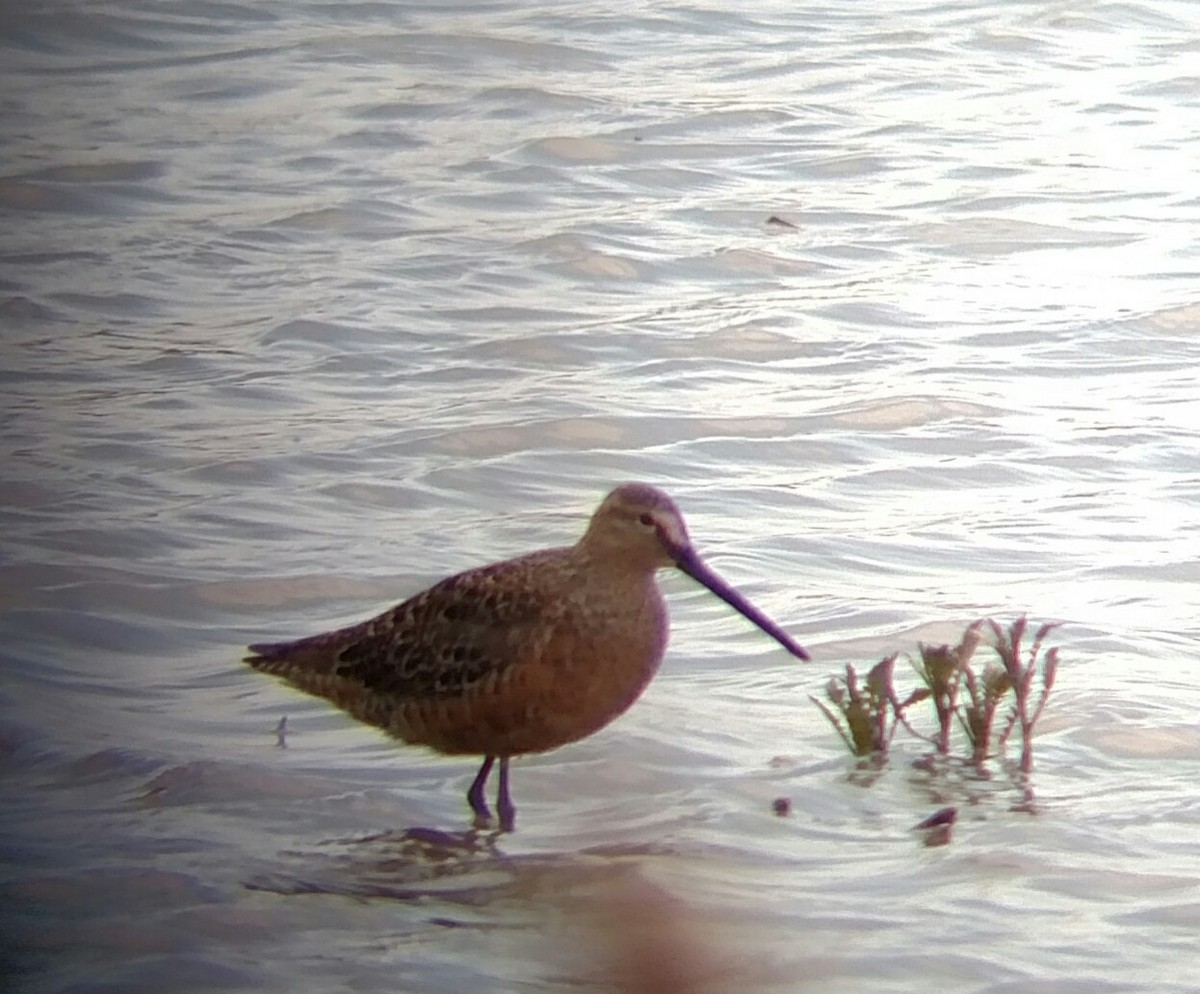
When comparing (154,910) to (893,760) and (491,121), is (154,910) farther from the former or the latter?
(491,121)

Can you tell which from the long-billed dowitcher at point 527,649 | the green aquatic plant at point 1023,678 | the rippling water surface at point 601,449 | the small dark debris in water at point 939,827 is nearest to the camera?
the rippling water surface at point 601,449

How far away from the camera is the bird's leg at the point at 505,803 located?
4.56 metres

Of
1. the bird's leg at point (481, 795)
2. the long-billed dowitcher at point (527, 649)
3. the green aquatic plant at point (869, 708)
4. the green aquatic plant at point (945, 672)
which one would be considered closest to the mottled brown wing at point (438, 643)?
the long-billed dowitcher at point (527, 649)

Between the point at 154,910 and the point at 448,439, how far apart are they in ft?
9.28

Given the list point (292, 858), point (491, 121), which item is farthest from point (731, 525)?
point (491, 121)

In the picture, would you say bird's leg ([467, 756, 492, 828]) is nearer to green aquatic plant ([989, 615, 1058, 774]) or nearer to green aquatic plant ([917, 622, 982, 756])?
green aquatic plant ([917, 622, 982, 756])

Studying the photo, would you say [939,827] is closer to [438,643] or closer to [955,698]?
[955,698]

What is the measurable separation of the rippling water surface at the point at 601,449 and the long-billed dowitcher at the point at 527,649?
0.58 feet

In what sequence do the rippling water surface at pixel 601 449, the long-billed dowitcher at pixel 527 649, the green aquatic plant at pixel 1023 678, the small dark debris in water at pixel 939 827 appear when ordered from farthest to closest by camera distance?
the green aquatic plant at pixel 1023 678 → the long-billed dowitcher at pixel 527 649 → the small dark debris in water at pixel 939 827 → the rippling water surface at pixel 601 449

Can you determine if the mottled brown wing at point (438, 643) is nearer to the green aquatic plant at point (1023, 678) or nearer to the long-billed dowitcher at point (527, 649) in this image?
the long-billed dowitcher at point (527, 649)

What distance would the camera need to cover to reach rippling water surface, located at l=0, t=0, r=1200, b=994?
4.16 meters

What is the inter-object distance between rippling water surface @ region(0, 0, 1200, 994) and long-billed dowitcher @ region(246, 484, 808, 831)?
0.18 m

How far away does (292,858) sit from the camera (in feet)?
14.4

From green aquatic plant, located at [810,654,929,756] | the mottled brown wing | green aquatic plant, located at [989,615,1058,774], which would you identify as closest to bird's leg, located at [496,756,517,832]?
the mottled brown wing
